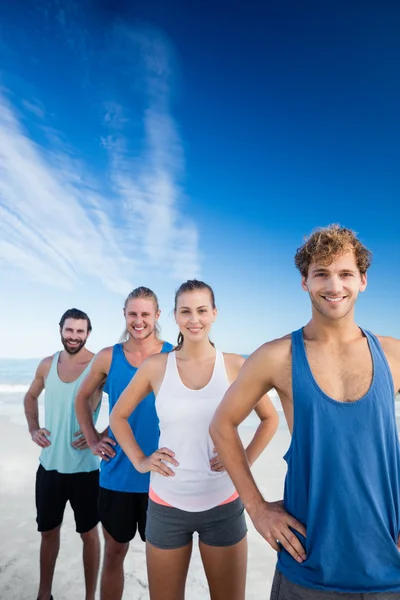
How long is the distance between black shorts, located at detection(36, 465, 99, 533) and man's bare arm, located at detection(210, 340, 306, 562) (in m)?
2.30

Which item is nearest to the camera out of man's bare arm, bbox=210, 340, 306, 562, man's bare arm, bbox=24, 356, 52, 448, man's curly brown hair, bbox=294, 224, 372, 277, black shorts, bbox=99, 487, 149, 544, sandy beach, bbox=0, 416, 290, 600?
man's bare arm, bbox=210, 340, 306, 562

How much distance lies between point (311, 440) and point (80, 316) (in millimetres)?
3128

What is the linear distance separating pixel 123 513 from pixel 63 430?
1074mm

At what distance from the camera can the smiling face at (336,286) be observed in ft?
5.85

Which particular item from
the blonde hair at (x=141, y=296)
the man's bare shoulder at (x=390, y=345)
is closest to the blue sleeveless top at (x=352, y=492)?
the man's bare shoulder at (x=390, y=345)

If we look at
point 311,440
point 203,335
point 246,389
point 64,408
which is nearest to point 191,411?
point 203,335

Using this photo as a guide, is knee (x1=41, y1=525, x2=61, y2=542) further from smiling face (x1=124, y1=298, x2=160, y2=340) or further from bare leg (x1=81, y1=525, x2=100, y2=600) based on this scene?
smiling face (x1=124, y1=298, x2=160, y2=340)

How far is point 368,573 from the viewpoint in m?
1.57

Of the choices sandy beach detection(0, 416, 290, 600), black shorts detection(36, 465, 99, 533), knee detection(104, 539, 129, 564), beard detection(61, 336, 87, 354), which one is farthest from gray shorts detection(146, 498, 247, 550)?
beard detection(61, 336, 87, 354)

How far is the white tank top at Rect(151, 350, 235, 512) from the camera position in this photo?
2.41m

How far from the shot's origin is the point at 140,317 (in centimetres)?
346

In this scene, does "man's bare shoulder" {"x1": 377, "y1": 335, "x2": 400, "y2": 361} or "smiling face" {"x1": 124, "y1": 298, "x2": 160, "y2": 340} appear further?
"smiling face" {"x1": 124, "y1": 298, "x2": 160, "y2": 340}

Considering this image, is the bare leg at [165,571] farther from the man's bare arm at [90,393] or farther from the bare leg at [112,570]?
the man's bare arm at [90,393]

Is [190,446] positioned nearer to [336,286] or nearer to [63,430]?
[336,286]
